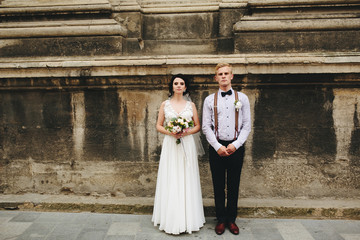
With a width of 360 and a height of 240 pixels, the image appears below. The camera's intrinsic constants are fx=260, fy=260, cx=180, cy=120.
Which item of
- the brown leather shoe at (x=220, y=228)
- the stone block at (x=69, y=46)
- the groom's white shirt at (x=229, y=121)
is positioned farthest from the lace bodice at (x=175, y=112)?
the stone block at (x=69, y=46)

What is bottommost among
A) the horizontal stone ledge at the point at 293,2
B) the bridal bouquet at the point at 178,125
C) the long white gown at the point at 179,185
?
the long white gown at the point at 179,185

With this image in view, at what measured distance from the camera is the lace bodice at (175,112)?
3.41m

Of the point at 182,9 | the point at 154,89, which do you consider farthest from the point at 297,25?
the point at 154,89

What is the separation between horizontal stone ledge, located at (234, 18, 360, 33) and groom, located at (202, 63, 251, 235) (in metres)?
1.44

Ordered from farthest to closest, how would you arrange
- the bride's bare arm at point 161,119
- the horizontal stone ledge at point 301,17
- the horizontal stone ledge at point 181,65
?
the horizontal stone ledge at point 301,17, the horizontal stone ledge at point 181,65, the bride's bare arm at point 161,119

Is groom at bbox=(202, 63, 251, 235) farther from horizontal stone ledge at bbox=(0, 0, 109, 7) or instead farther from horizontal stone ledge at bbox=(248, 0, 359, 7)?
horizontal stone ledge at bbox=(0, 0, 109, 7)

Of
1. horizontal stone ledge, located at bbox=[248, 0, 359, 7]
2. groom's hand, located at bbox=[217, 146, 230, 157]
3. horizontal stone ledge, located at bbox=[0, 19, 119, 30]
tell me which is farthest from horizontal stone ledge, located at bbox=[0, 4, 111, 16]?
groom's hand, located at bbox=[217, 146, 230, 157]

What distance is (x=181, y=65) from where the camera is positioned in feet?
13.0

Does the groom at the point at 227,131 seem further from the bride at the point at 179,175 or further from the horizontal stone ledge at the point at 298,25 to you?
the horizontal stone ledge at the point at 298,25

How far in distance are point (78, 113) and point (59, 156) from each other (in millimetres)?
831

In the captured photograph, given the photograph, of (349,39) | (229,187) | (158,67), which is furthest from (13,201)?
(349,39)

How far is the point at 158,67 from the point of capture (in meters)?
3.99

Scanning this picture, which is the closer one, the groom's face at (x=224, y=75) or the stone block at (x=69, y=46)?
the groom's face at (x=224, y=75)

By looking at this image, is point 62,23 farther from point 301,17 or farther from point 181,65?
point 301,17
